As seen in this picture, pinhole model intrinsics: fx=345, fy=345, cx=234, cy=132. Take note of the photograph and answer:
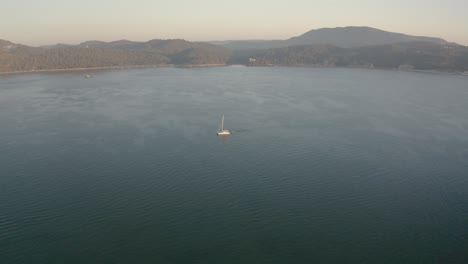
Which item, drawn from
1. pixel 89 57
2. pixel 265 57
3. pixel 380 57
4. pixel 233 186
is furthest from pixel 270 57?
pixel 233 186

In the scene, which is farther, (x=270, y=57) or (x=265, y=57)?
(x=265, y=57)

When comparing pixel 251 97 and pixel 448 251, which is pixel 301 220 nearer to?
pixel 448 251

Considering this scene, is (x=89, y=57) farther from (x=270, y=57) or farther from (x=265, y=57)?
(x=270, y=57)

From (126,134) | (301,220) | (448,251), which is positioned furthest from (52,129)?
(448,251)

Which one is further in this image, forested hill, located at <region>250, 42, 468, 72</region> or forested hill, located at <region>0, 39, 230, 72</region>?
forested hill, located at <region>0, 39, 230, 72</region>

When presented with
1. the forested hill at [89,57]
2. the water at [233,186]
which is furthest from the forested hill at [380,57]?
the water at [233,186]

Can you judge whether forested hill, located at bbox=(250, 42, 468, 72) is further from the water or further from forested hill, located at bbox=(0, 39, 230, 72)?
the water

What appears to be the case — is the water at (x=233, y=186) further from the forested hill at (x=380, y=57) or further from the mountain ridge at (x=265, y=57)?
the mountain ridge at (x=265, y=57)

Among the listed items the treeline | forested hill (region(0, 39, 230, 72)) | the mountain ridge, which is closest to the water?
the mountain ridge
